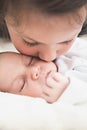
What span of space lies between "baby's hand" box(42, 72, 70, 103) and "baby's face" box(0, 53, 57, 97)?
13mm

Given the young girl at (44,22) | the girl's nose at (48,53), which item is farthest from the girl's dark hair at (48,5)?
the girl's nose at (48,53)

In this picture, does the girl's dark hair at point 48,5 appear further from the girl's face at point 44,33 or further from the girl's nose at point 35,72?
the girl's nose at point 35,72

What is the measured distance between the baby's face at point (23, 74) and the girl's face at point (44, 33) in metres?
0.04

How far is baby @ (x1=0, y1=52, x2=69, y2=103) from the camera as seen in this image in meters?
0.92

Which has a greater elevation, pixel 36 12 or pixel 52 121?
pixel 36 12

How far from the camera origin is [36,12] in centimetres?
79

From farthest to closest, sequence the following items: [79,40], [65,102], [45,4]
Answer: [79,40], [65,102], [45,4]

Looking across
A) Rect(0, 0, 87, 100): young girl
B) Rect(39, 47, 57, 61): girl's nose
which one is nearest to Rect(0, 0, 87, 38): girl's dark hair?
Rect(0, 0, 87, 100): young girl

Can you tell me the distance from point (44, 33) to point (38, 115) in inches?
7.5

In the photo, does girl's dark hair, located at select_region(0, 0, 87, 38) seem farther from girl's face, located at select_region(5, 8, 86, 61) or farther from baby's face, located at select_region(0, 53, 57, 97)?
baby's face, located at select_region(0, 53, 57, 97)

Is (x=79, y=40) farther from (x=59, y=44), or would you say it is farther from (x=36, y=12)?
(x=36, y=12)

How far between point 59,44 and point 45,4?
0.16 metres

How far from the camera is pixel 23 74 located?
945 mm

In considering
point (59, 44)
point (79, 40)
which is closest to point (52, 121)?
point (59, 44)
